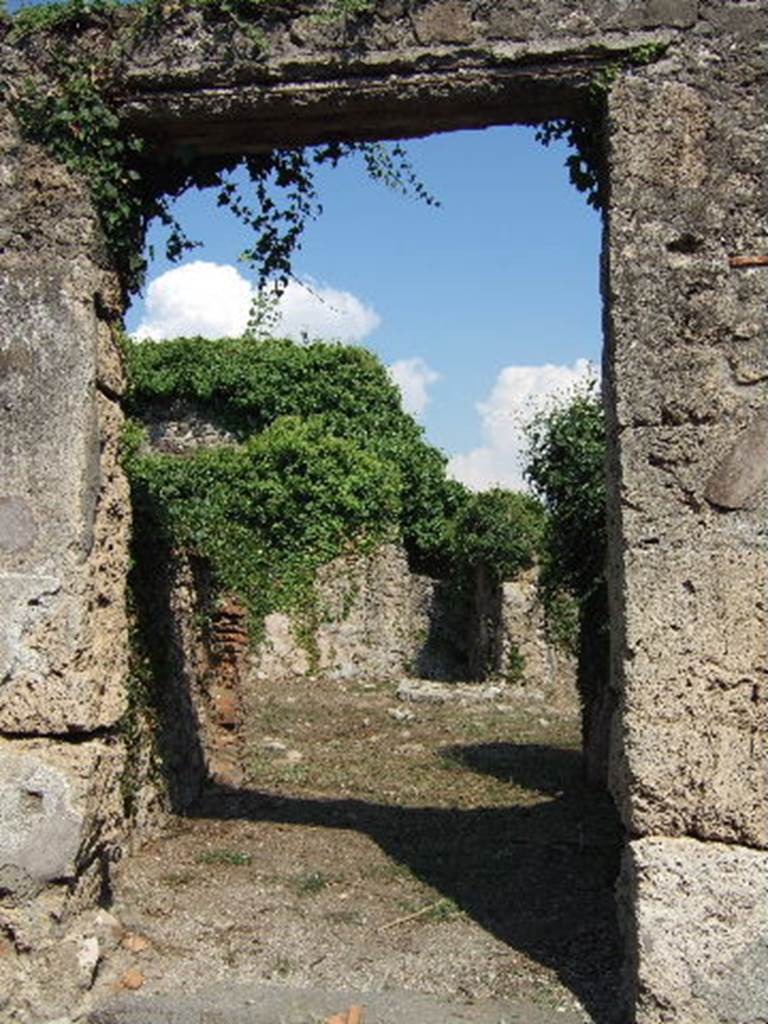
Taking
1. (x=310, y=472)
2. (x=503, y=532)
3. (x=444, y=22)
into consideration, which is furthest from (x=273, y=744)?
(x=444, y=22)

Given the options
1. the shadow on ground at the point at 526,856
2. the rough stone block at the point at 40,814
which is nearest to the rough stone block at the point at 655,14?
the rough stone block at the point at 40,814

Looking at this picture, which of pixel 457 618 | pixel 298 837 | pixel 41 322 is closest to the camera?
pixel 41 322

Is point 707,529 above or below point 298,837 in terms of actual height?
above

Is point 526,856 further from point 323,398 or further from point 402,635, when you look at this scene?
point 323,398

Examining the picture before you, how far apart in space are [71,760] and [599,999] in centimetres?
229

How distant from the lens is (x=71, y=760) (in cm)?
467

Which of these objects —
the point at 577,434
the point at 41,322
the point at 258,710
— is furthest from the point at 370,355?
the point at 41,322

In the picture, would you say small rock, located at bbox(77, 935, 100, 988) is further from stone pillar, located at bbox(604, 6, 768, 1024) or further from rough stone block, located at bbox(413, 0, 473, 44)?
rough stone block, located at bbox(413, 0, 473, 44)

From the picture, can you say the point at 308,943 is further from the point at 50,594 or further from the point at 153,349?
the point at 153,349

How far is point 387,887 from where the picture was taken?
599cm

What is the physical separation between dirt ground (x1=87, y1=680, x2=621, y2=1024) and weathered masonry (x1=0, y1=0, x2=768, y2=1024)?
480 millimetres

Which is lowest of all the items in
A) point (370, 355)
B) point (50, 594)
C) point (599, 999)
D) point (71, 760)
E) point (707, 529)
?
point (599, 999)

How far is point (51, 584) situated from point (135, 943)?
5.33ft

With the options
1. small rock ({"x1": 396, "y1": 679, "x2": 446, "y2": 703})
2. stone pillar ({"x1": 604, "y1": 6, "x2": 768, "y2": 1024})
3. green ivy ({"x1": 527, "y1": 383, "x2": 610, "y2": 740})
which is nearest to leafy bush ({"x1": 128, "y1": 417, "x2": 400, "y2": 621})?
small rock ({"x1": 396, "y1": 679, "x2": 446, "y2": 703})
